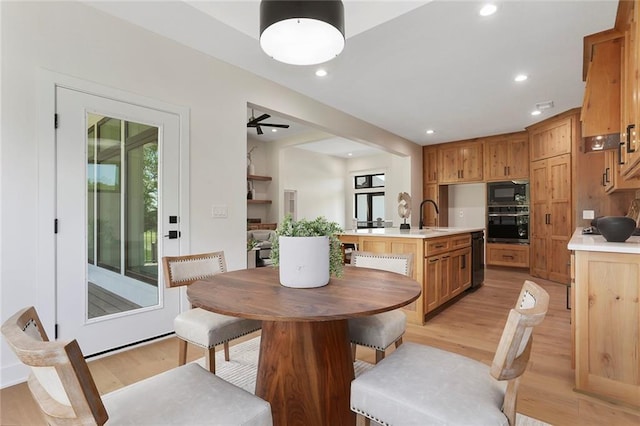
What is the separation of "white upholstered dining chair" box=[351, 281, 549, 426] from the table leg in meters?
0.24

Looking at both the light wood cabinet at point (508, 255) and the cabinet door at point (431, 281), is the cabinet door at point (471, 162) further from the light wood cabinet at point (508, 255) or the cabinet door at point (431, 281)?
the cabinet door at point (431, 281)

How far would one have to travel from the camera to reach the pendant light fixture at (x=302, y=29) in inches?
56.8

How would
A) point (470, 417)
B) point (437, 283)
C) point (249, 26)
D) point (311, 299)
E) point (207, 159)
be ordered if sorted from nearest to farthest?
point (470, 417), point (311, 299), point (249, 26), point (207, 159), point (437, 283)

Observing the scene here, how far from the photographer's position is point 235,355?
7.95 ft

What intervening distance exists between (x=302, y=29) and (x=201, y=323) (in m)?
1.67

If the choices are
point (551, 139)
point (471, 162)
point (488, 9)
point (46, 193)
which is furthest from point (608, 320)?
point (471, 162)

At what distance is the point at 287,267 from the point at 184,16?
2201 mm

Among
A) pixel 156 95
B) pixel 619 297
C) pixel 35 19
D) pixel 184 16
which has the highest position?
pixel 184 16

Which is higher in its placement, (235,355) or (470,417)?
(470,417)

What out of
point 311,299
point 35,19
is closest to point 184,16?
point 35,19

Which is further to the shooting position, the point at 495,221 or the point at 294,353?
the point at 495,221

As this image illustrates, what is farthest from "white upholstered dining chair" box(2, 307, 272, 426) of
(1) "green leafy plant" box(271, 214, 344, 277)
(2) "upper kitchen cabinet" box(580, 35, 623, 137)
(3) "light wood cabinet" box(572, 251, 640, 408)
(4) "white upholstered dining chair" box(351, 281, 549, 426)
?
(2) "upper kitchen cabinet" box(580, 35, 623, 137)

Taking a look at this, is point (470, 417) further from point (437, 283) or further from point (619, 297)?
point (437, 283)

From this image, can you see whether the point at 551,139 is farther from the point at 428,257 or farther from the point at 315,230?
the point at 315,230
